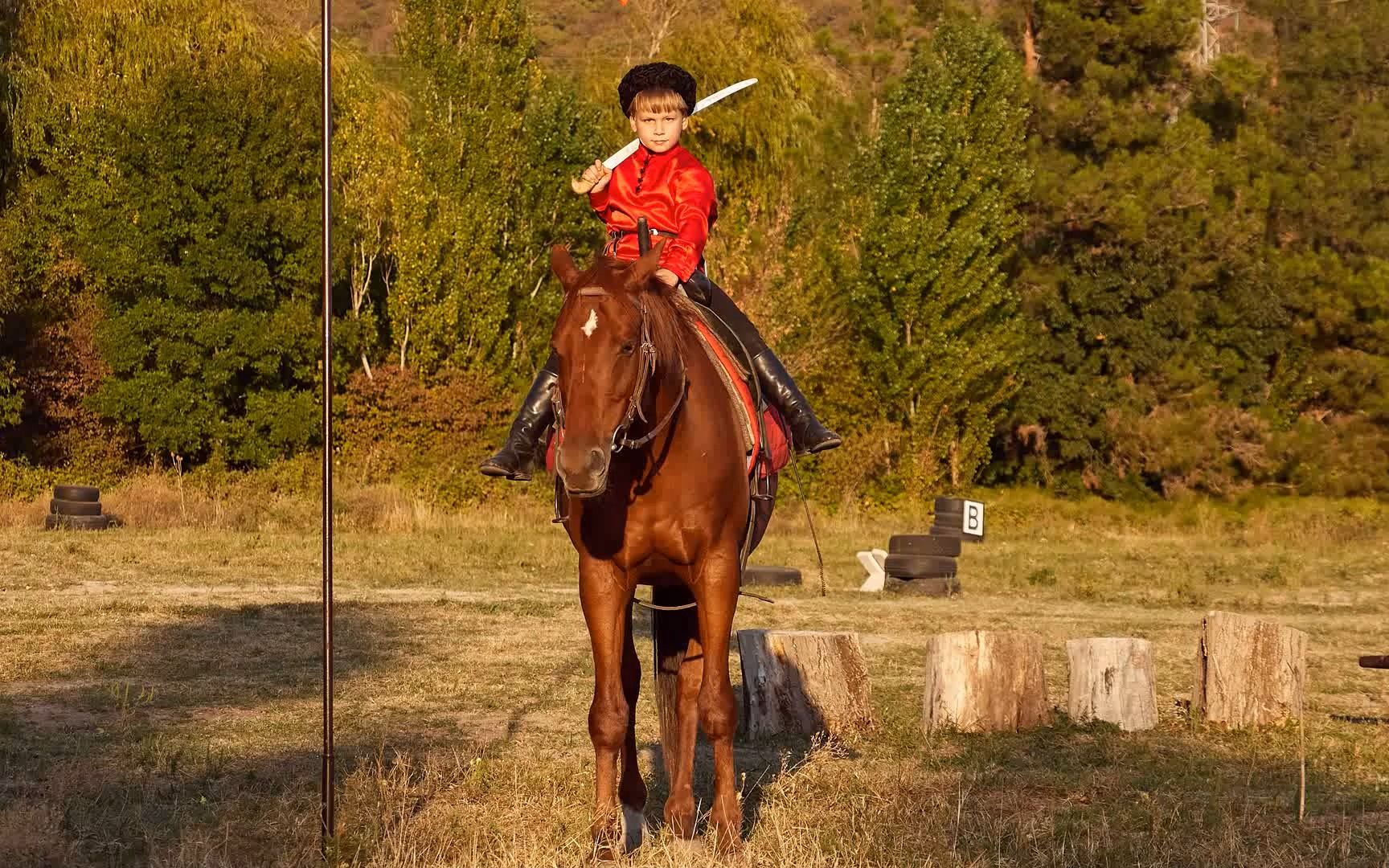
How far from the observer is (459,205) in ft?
129

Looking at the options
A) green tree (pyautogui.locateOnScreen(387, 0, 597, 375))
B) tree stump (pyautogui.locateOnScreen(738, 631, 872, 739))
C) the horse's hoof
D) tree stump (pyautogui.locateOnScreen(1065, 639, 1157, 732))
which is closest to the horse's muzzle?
the horse's hoof

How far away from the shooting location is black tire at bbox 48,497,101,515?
94.7ft

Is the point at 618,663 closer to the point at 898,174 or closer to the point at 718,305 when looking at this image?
the point at 718,305

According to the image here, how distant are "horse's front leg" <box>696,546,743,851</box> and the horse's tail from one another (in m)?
0.53

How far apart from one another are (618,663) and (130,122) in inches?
1313

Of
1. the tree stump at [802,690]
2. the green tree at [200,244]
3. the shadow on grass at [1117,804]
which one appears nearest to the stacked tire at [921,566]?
the shadow on grass at [1117,804]

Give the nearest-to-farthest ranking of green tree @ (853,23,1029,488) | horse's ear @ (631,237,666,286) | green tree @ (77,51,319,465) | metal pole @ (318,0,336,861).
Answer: horse's ear @ (631,237,666,286) → metal pole @ (318,0,336,861) → green tree @ (77,51,319,465) → green tree @ (853,23,1029,488)

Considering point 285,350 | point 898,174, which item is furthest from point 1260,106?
point 285,350

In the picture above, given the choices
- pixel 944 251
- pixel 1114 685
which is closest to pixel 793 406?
pixel 1114 685

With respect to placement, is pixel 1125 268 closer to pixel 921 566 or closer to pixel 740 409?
pixel 921 566

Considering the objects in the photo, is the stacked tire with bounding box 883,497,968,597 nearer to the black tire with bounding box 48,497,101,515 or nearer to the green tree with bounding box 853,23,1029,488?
the black tire with bounding box 48,497,101,515

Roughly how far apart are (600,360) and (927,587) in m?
17.1

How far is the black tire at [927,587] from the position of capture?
76.2 ft

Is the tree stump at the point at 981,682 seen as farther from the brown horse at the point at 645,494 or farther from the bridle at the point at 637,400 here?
the bridle at the point at 637,400
